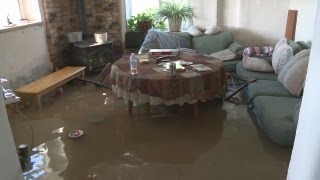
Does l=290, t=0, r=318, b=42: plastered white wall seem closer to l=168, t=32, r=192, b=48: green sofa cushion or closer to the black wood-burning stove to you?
l=168, t=32, r=192, b=48: green sofa cushion

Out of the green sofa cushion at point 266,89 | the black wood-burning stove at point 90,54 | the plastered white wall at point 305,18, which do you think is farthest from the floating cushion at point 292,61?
the black wood-burning stove at point 90,54

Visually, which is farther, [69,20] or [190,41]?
[69,20]

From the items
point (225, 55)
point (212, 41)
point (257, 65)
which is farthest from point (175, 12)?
point (257, 65)

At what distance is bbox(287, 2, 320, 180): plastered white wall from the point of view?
1.02 meters

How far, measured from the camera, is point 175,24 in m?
5.40

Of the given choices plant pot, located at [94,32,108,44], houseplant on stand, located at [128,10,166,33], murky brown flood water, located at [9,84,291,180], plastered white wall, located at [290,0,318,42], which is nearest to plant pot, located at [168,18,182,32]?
houseplant on stand, located at [128,10,166,33]

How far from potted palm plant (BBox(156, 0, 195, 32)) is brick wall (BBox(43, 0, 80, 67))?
65.2 inches

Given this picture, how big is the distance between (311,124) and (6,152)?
Result: 1281mm

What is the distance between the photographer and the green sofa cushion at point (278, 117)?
101 inches

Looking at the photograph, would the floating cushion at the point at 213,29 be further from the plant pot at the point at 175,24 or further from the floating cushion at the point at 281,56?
the floating cushion at the point at 281,56

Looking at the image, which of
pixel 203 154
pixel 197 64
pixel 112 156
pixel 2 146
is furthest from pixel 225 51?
pixel 2 146

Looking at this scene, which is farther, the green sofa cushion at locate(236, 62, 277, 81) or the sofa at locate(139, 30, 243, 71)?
the sofa at locate(139, 30, 243, 71)

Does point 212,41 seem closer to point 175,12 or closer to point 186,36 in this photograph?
point 186,36

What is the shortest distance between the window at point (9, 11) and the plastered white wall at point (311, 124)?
4.12 metres
